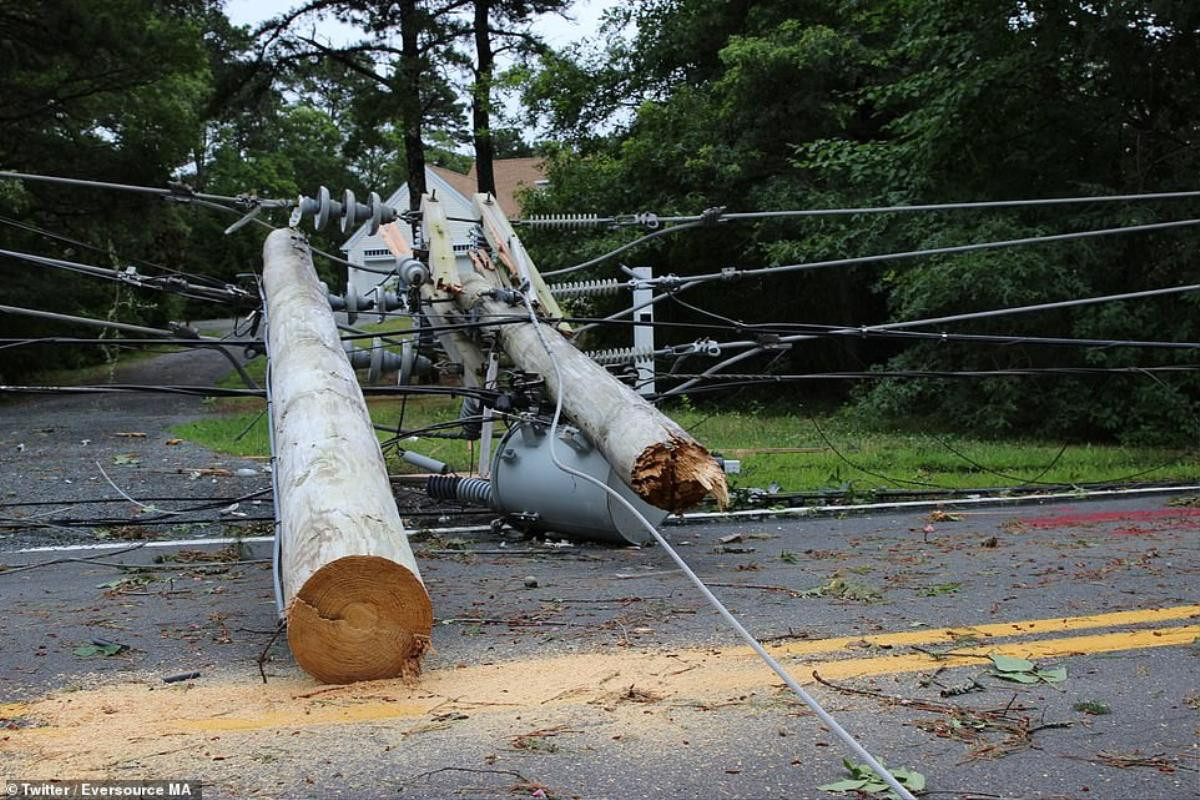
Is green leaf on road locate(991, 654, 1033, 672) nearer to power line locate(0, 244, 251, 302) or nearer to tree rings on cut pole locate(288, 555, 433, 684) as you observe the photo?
tree rings on cut pole locate(288, 555, 433, 684)

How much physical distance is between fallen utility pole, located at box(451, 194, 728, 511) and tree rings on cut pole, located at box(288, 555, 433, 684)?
6.25 ft

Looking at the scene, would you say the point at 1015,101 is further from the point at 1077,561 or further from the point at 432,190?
the point at 1077,561

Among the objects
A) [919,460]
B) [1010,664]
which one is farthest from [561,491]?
[919,460]

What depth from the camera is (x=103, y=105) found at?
2395 cm

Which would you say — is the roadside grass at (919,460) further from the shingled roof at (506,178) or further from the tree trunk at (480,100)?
the shingled roof at (506,178)

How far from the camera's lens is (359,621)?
3.97m

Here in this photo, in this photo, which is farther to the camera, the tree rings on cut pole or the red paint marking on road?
the red paint marking on road

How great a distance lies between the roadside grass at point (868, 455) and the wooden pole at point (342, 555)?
5.36 metres

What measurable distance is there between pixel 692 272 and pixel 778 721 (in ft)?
62.4

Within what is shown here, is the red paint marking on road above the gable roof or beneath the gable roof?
beneath

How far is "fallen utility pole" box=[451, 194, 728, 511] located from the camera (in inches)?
223

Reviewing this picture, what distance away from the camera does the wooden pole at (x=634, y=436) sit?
5652 mm

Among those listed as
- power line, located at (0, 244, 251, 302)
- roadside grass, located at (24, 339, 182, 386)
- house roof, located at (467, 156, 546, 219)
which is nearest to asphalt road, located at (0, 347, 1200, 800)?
power line, located at (0, 244, 251, 302)

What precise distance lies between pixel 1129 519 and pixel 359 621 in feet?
20.3
